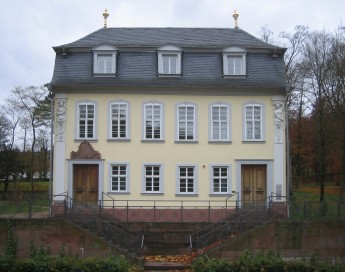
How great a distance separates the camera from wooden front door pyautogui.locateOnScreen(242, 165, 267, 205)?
25.7 metres

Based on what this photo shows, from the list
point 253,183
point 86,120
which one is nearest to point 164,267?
point 253,183

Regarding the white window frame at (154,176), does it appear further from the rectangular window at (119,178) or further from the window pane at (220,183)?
the window pane at (220,183)

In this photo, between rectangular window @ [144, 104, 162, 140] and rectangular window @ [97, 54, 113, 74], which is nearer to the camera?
rectangular window @ [144, 104, 162, 140]

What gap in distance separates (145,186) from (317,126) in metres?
21.3

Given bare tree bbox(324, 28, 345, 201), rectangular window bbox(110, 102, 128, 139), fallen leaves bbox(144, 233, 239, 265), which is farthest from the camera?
bare tree bbox(324, 28, 345, 201)

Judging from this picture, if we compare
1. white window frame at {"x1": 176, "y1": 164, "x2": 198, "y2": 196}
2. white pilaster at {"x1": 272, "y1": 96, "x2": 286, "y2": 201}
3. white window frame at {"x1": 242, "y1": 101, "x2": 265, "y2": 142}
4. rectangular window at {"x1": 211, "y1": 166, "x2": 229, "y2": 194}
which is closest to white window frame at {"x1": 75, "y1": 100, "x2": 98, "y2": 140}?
white window frame at {"x1": 176, "y1": 164, "x2": 198, "y2": 196}

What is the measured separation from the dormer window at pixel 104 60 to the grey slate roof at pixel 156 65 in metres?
0.30

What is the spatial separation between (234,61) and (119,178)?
837 centimetres

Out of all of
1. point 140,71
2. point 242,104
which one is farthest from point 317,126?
point 140,71

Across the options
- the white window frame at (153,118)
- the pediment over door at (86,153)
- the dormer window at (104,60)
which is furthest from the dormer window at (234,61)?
the pediment over door at (86,153)

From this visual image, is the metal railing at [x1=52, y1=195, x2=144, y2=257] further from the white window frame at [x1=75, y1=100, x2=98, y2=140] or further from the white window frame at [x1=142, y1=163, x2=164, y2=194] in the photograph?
the white window frame at [x1=75, y1=100, x2=98, y2=140]

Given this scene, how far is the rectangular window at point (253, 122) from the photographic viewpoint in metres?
26.0

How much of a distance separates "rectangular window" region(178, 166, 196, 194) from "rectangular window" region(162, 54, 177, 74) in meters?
4.96

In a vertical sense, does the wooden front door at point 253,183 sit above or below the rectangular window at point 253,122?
below
